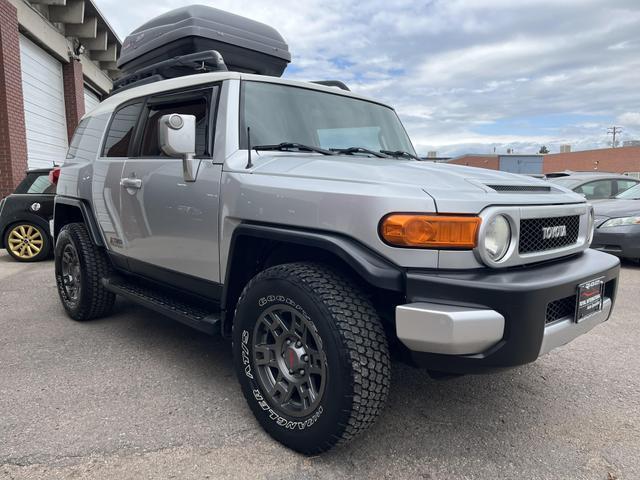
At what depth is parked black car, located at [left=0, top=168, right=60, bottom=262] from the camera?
7.73 m

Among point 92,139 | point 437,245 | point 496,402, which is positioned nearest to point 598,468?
point 496,402

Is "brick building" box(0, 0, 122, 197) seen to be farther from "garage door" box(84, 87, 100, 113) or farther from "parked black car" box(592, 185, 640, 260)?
"parked black car" box(592, 185, 640, 260)

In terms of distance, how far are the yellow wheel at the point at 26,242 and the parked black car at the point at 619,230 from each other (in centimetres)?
822

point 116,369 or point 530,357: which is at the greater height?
point 530,357

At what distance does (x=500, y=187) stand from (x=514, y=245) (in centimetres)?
37

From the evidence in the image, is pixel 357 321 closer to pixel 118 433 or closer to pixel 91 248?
pixel 118 433

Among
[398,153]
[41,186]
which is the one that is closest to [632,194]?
[398,153]

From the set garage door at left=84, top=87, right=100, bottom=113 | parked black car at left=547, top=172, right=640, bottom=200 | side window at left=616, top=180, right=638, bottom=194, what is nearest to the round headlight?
parked black car at left=547, top=172, right=640, bottom=200

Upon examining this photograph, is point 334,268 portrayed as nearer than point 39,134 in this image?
Yes

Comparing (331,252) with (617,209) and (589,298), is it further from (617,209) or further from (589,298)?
(617,209)

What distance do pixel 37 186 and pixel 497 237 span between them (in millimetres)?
7767

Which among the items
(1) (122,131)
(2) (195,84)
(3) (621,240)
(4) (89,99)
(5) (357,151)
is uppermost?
(4) (89,99)

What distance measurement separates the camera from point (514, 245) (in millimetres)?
2227

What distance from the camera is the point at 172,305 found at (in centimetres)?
336
